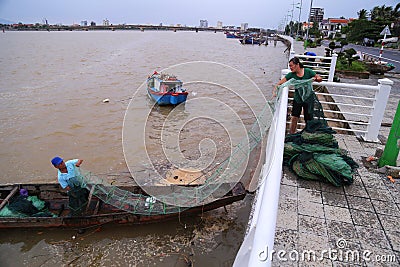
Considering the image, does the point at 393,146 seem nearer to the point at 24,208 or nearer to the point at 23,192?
the point at 24,208

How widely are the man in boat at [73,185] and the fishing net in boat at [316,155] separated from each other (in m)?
4.11

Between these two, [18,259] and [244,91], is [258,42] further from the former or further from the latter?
[18,259]

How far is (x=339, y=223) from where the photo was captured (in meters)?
3.09

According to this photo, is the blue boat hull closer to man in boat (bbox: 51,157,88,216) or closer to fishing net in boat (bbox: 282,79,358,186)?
man in boat (bbox: 51,157,88,216)

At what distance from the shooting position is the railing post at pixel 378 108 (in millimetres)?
4816

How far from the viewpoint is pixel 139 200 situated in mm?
5945

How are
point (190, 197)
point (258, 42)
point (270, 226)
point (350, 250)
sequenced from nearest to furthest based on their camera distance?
1. point (270, 226)
2. point (350, 250)
3. point (190, 197)
4. point (258, 42)

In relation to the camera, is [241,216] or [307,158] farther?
[241,216]

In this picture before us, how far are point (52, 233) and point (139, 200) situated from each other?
2097mm

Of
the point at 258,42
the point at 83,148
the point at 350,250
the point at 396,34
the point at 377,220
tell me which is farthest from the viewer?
the point at 258,42

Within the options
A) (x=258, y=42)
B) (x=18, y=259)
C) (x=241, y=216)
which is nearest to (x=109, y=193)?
(x=18, y=259)

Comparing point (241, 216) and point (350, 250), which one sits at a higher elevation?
point (350, 250)

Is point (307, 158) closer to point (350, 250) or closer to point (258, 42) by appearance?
point (350, 250)

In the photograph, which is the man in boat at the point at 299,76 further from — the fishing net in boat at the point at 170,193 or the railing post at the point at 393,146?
the railing post at the point at 393,146
